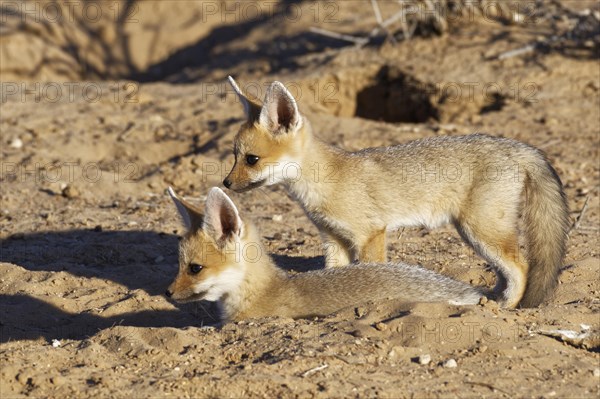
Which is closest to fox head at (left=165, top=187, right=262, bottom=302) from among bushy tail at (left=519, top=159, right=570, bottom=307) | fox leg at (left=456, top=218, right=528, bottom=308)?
fox leg at (left=456, top=218, right=528, bottom=308)

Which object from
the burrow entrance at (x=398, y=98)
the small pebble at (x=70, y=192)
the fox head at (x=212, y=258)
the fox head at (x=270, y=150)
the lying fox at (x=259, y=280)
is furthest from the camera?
the burrow entrance at (x=398, y=98)

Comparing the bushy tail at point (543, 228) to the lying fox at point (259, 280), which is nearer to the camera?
the lying fox at point (259, 280)

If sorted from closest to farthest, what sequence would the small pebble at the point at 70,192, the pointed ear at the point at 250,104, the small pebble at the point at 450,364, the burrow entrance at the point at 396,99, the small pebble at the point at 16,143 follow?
the small pebble at the point at 450,364, the pointed ear at the point at 250,104, the small pebble at the point at 70,192, the small pebble at the point at 16,143, the burrow entrance at the point at 396,99

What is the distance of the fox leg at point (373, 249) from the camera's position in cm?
691

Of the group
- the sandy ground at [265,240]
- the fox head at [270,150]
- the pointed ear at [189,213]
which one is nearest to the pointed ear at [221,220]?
the pointed ear at [189,213]

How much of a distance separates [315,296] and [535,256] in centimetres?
169

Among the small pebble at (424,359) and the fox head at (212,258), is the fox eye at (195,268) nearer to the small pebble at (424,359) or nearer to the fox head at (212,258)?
the fox head at (212,258)

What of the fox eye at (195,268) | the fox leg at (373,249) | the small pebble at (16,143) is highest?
the fox eye at (195,268)

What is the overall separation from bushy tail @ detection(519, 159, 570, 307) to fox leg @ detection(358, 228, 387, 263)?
1.06m

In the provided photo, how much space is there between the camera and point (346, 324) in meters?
5.65

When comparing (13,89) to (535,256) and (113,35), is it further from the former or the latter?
(535,256)

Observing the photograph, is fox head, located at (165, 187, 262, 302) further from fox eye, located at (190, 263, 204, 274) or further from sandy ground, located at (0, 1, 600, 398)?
sandy ground, located at (0, 1, 600, 398)

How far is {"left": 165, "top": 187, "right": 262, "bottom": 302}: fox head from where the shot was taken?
6238mm

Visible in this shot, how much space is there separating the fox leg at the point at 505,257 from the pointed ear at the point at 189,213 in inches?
78.5
